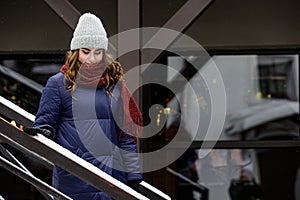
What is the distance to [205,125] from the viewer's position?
710 centimetres

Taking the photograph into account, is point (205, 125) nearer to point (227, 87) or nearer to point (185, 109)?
point (185, 109)

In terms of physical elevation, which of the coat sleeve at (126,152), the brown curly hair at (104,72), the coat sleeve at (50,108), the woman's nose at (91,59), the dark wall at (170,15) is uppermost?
the dark wall at (170,15)

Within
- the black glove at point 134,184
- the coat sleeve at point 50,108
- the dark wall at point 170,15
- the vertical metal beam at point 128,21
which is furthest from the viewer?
the dark wall at point 170,15

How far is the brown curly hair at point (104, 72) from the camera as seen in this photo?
303cm

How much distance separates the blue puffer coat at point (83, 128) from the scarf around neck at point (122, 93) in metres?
0.04

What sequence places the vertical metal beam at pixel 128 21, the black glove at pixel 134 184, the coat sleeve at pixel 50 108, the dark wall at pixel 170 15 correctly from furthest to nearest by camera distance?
1. the dark wall at pixel 170 15
2. the vertical metal beam at pixel 128 21
3. the black glove at pixel 134 184
4. the coat sleeve at pixel 50 108

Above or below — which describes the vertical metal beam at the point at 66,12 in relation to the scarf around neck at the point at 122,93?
above

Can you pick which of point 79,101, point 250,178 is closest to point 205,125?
point 250,178

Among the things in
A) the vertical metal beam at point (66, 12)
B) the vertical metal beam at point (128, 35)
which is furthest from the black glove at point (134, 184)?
the vertical metal beam at point (66, 12)

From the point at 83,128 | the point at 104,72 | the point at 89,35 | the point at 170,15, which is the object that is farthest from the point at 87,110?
the point at 170,15

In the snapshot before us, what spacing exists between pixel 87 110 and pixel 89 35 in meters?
0.34

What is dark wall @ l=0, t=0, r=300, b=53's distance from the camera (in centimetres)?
566

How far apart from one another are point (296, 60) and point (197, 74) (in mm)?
2069

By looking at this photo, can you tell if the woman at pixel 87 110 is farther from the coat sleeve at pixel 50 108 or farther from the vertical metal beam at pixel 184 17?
the vertical metal beam at pixel 184 17
